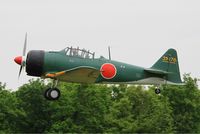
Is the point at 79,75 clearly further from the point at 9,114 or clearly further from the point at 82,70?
the point at 9,114

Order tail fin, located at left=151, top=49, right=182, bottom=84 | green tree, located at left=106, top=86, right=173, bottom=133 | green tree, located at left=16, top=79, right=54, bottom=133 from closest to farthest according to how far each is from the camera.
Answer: tail fin, located at left=151, top=49, right=182, bottom=84 < green tree, located at left=106, top=86, right=173, bottom=133 < green tree, located at left=16, top=79, right=54, bottom=133

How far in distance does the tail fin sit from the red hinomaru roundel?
9.55 ft

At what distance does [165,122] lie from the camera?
49781 mm

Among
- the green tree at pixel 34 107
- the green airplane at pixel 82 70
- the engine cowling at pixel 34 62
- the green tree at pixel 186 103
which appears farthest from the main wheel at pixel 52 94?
the green tree at pixel 186 103

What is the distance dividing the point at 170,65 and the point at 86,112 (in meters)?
20.3

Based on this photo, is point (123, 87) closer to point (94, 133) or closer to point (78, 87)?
point (78, 87)

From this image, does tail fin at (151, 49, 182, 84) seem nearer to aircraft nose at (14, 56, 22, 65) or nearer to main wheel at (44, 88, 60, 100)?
main wheel at (44, 88, 60, 100)

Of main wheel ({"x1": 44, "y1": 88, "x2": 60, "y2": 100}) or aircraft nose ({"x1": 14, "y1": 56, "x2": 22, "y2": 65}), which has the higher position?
aircraft nose ({"x1": 14, "y1": 56, "x2": 22, "y2": 65})

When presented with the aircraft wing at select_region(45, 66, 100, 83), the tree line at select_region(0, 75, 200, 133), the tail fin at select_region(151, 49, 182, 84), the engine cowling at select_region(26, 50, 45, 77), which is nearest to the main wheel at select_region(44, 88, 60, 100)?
the aircraft wing at select_region(45, 66, 100, 83)

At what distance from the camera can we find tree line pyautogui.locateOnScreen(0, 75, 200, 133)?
47.1m

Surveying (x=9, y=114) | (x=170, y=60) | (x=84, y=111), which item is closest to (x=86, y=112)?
(x=84, y=111)

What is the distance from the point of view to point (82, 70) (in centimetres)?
2544

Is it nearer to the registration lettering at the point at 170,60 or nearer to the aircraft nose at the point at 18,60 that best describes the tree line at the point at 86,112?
the registration lettering at the point at 170,60

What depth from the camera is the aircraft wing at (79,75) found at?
2534 cm
